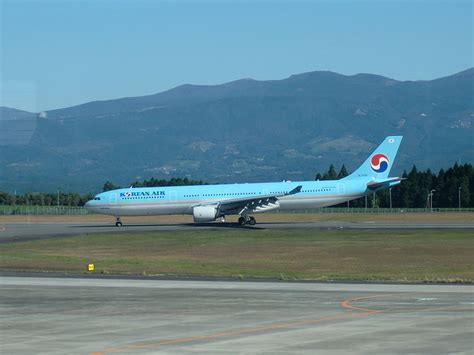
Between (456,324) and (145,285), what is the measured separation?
549 inches

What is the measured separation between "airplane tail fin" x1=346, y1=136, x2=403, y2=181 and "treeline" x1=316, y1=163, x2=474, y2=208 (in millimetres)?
59241

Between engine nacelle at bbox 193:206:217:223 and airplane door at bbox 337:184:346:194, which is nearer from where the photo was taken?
engine nacelle at bbox 193:206:217:223

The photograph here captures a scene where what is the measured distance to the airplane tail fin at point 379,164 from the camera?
94.1 m

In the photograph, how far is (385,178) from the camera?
311 feet

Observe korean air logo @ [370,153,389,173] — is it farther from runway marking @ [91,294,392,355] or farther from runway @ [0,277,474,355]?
runway marking @ [91,294,392,355]

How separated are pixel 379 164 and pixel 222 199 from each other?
17.7 meters

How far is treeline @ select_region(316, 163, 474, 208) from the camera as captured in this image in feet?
513

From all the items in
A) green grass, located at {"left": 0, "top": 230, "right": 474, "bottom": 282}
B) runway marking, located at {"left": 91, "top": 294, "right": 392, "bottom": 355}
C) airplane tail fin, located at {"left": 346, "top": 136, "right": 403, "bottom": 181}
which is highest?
airplane tail fin, located at {"left": 346, "top": 136, "right": 403, "bottom": 181}

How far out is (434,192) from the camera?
166 m

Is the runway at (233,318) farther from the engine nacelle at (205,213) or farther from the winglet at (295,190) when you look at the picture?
the winglet at (295,190)

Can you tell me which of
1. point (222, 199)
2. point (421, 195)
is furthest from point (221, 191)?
point (421, 195)

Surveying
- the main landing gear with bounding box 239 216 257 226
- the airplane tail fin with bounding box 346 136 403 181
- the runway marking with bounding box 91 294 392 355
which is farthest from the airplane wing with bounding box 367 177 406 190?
the runway marking with bounding box 91 294 392 355

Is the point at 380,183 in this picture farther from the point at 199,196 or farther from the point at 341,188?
the point at 199,196

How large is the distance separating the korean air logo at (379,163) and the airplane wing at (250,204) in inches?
466
